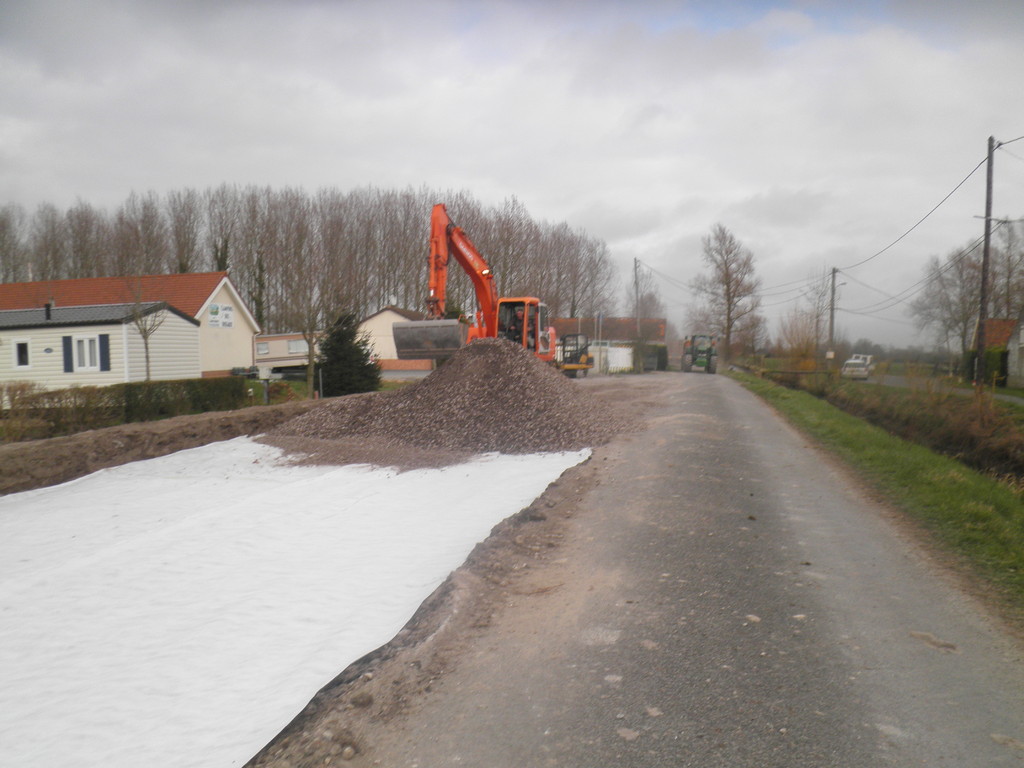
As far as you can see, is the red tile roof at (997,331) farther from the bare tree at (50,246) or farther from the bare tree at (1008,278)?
the bare tree at (50,246)

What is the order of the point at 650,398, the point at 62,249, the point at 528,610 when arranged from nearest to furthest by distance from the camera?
the point at 528,610
the point at 650,398
the point at 62,249

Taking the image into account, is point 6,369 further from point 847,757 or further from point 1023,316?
point 1023,316

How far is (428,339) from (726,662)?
13459 millimetres

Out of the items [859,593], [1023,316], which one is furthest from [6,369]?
[1023,316]

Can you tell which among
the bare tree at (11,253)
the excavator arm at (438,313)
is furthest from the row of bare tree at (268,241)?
the excavator arm at (438,313)

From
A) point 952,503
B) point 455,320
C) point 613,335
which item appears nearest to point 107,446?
point 455,320

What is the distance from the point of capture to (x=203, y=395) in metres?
17.2

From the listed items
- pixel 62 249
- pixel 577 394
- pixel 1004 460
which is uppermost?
pixel 62 249

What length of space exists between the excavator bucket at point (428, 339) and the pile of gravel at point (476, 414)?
1242 mm

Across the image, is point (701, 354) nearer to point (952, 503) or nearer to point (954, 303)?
point (954, 303)

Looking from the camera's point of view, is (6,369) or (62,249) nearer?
(6,369)

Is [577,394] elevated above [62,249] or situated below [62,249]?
below

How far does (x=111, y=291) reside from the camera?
110 ft

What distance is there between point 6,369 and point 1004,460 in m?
30.4
